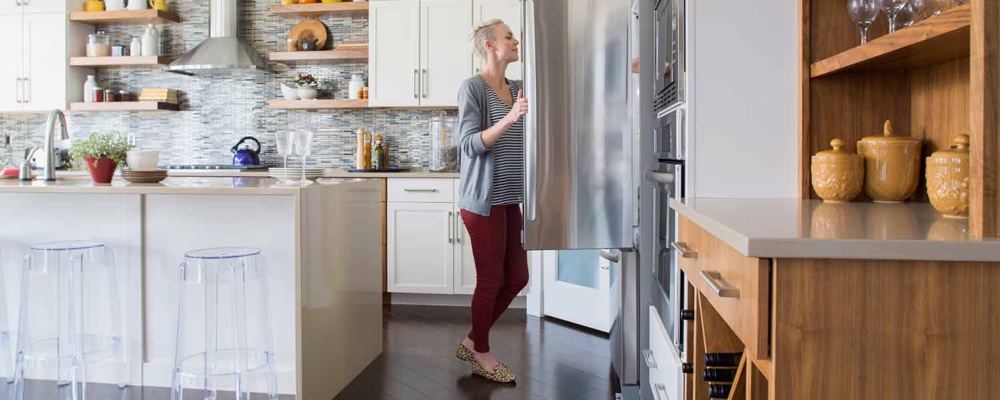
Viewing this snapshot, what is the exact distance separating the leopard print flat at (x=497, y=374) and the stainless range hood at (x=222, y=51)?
2.99 metres

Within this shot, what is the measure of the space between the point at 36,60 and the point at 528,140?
443 cm

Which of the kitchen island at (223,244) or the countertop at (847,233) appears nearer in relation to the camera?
the countertop at (847,233)

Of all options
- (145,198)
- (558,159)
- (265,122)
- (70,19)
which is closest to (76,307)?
(145,198)

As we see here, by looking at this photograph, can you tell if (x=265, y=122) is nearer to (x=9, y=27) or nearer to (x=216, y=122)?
(x=216, y=122)

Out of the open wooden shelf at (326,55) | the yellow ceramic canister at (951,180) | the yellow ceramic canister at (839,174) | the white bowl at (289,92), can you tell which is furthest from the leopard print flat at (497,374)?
the white bowl at (289,92)

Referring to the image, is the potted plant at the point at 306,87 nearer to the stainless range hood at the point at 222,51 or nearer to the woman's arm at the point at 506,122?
the stainless range hood at the point at 222,51

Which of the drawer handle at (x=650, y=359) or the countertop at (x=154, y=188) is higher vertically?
the countertop at (x=154, y=188)

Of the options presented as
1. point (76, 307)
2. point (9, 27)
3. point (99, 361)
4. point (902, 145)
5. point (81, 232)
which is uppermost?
point (9, 27)

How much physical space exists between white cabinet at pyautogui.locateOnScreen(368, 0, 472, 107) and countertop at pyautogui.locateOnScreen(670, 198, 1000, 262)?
12.4 feet

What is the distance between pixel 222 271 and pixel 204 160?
3.32m

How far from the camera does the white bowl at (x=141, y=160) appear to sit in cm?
320

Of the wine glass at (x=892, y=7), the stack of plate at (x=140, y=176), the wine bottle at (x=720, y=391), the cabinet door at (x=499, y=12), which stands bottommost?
the wine bottle at (x=720, y=391)

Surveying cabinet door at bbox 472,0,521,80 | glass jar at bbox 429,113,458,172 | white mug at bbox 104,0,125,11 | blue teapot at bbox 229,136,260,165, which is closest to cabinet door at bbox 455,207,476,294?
glass jar at bbox 429,113,458,172

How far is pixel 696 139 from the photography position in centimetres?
194
